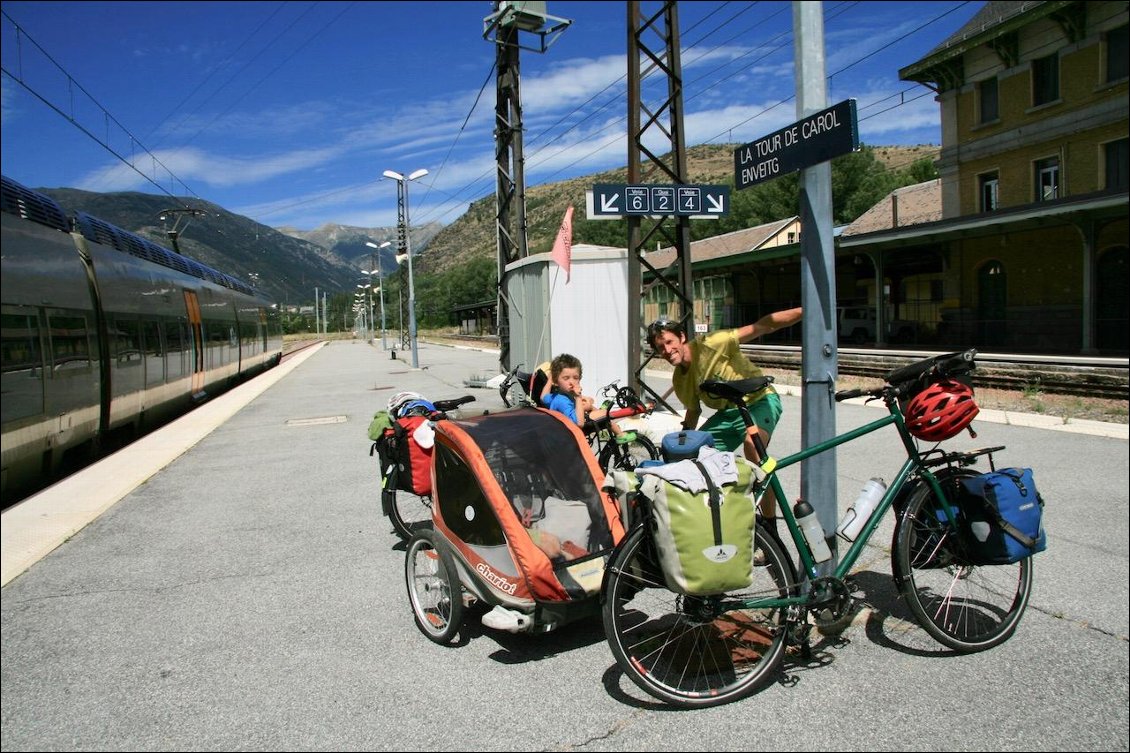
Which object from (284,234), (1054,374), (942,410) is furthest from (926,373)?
(284,234)

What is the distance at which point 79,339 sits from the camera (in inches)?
340

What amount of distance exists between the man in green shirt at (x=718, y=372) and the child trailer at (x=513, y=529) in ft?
3.31

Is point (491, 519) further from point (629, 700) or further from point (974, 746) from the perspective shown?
point (974, 746)

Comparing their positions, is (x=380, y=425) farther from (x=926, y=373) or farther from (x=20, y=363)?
(x=20, y=363)

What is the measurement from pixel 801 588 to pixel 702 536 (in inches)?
28.9

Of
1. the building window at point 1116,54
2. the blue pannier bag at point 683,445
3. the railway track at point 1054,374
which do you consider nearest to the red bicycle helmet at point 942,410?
the blue pannier bag at point 683,445

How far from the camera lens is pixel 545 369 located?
6.53 meters

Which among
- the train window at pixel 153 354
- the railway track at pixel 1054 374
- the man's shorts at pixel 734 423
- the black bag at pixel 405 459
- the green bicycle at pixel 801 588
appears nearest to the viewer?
the green bicycle at pixel 801 588

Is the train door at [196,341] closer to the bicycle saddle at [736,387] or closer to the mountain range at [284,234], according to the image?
the mountain range at [284,234]

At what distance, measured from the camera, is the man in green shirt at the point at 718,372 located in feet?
14.4

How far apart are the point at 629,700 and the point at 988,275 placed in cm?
2709

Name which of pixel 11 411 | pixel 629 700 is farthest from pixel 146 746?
pixel 11 411

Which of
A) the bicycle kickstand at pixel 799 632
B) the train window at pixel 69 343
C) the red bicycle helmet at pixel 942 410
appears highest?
the train window at pixel 69 343

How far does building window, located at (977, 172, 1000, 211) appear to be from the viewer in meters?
25.7
